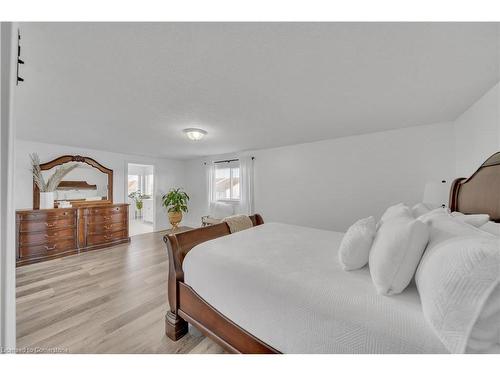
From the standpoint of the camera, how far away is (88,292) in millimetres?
2168

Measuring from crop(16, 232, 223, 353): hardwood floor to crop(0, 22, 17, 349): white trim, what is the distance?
4.00 ft

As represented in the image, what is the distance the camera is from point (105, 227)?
392 cm

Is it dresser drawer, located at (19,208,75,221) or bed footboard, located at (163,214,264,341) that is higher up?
dresser drawer, located at (19,208,75,221)

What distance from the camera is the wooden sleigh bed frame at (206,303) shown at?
3.95ft

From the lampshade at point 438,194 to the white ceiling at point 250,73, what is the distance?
90 centimetres

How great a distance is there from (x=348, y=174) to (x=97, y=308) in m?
3.93

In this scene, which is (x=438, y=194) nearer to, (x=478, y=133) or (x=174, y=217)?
(x=478, y=133)

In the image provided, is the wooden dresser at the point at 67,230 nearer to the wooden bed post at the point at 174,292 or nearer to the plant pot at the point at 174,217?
the plant pot at the point at 174,217

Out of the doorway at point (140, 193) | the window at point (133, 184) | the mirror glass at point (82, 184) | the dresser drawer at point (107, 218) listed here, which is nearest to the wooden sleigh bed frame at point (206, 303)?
the dresser drawer at point (107, 218)

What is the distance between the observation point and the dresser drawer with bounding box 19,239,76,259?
117 inches

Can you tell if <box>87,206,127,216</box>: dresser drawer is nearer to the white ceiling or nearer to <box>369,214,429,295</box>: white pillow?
the white ceiling

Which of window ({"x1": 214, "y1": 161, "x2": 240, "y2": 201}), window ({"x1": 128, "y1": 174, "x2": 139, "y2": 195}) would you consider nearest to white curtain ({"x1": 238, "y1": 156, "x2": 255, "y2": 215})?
window ({"x1": 214, "y1": 161, "x2": 240, "y2": 201})
